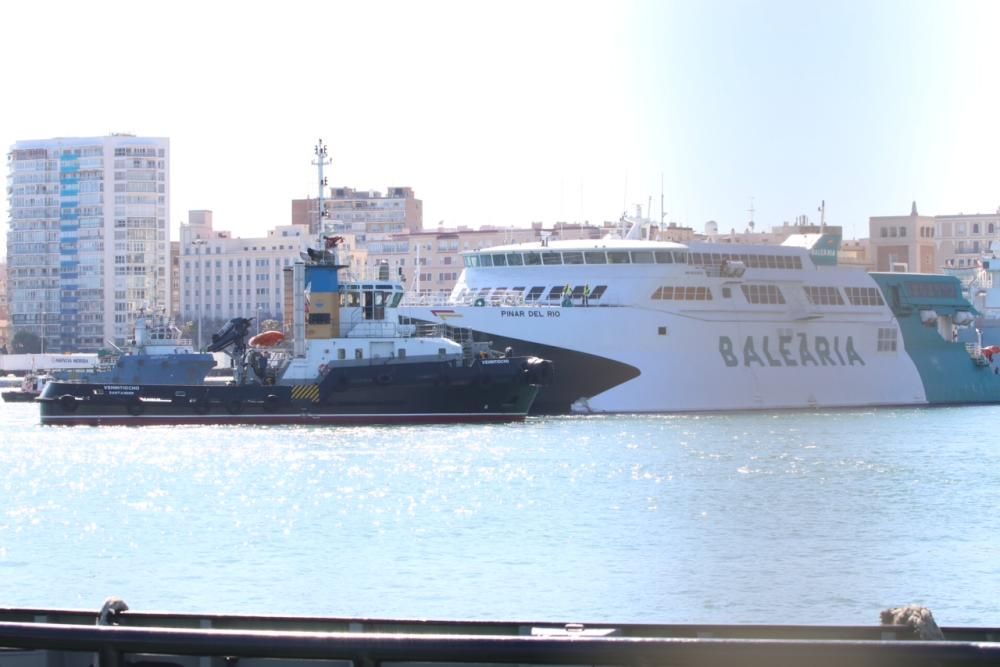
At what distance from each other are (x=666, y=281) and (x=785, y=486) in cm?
2042

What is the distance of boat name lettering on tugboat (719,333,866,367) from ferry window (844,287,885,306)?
141 centimetres

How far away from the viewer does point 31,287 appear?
138 meters

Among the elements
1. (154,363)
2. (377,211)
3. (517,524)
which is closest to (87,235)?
(377,211)

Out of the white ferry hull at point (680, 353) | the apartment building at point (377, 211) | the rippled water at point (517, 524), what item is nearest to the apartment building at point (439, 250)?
the apartment building at point (377, 211)

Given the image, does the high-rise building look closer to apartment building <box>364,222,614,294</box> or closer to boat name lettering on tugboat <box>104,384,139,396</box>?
apartment building <box>364,222,614,294</box>

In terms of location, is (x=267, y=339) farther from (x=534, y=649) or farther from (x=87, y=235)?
(x=87, y=235)

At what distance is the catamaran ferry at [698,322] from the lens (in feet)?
153

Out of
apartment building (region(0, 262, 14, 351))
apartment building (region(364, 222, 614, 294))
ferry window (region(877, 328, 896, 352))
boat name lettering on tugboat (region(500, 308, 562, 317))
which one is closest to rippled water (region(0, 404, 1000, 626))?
boat name lettering on tugboat (region(500, 308, 562, 317))

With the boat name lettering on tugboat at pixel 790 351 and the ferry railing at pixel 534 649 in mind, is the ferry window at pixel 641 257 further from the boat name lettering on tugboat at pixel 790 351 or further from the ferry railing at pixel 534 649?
the ferry railing at pixel 534 649

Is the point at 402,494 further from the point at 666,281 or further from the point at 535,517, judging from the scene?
the point at 666,281

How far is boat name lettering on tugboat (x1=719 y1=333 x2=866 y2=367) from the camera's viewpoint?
4928 centimetres

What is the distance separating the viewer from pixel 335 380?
4253cm

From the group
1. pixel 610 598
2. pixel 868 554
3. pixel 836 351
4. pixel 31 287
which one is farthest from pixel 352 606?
pixel 31 287

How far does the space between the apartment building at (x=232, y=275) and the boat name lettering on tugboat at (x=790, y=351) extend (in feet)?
263
